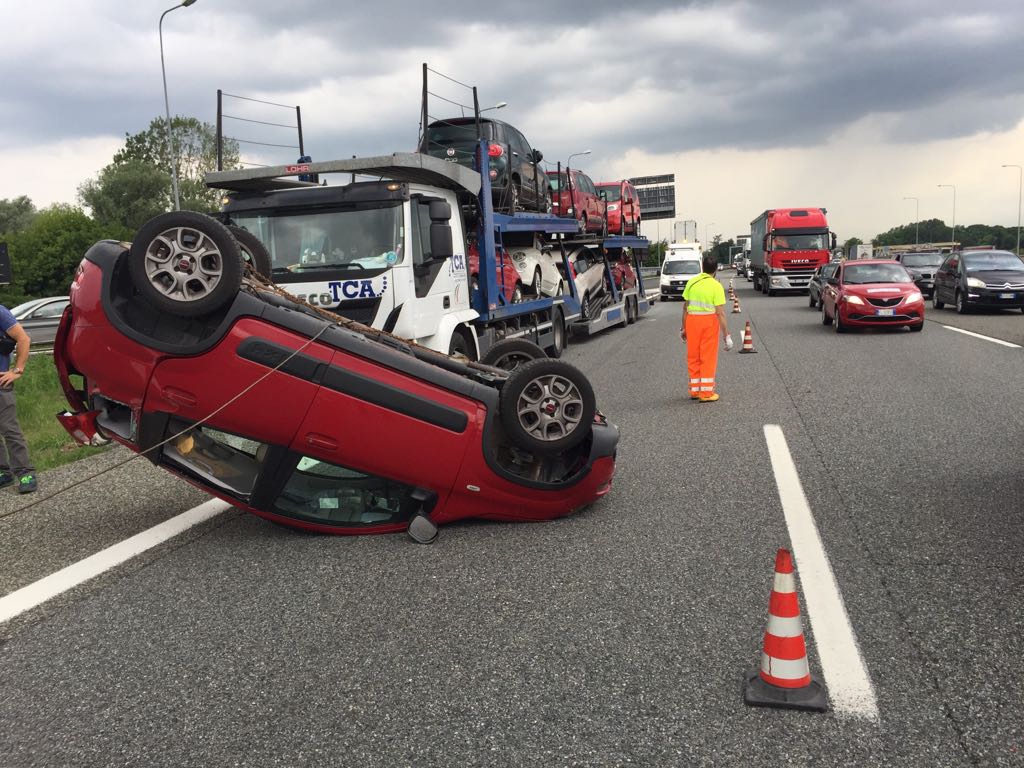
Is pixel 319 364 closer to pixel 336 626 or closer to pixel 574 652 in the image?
pixel 336 626

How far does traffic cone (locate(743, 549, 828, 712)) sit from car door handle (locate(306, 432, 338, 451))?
2.64 meters

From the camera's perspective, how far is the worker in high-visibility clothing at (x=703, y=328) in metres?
10.4

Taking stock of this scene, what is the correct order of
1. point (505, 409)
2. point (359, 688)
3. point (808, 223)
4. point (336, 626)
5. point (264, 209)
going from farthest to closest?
point (808, 223) → point (264, 209) → point (505, 409) → point (336, 626) → point (359, 688)

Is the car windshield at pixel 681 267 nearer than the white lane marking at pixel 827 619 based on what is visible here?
No

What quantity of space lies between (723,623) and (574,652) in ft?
2.32

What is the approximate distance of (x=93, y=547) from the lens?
552 centimetres

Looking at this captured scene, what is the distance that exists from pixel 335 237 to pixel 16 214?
8113 cm

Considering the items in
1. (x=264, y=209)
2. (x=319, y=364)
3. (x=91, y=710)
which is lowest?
(x=91, y=710)

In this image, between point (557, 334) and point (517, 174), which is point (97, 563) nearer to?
point (517, 174)

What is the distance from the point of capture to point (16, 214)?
254 ft

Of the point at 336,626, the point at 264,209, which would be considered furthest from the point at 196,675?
the point at 264,209

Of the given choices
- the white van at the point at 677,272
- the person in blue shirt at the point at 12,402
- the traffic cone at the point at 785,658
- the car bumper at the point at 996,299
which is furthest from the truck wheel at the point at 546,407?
the white van at the point at 677,272

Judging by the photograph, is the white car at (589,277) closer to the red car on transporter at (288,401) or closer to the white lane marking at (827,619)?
the white lane marking at (827,619)

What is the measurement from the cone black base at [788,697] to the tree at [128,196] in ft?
235
